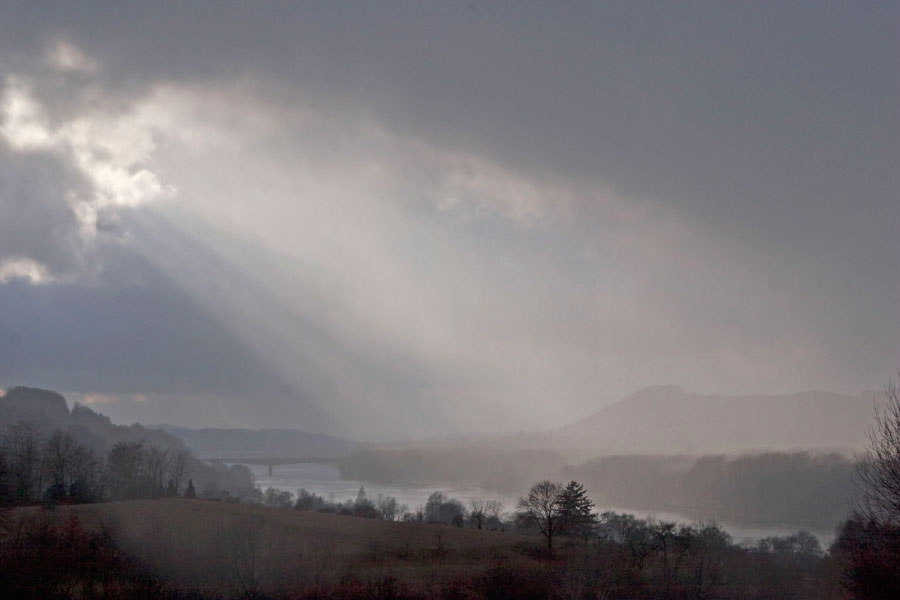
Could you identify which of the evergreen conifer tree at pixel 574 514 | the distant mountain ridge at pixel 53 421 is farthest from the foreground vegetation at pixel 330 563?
the distant mountain ridge at pixel 53 421

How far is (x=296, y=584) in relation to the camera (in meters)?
38.3

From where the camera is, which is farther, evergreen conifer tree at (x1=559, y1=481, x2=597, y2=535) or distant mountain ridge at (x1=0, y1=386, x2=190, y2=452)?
distant mountain ridge at (x1=0, y1=386, x2=190, y2=452)

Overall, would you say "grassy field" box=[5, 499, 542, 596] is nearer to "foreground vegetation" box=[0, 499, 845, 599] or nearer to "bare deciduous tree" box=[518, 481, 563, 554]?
"foreground vegetation" box=[0, 499, 845, 599]

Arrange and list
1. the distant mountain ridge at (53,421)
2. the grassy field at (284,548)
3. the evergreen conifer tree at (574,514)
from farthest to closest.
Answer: the distant mountain ridge at (53,421)
the evergreen conifer tree at (574,514)
the grassy field at (284,548)

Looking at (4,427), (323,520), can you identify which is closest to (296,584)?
(323,520)

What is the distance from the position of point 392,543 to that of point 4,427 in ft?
465

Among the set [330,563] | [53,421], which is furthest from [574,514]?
[53,421]

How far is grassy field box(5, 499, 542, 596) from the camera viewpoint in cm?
3862

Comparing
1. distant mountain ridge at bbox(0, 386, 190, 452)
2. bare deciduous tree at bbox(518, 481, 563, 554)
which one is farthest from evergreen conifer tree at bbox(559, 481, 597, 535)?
distant mountain ridge at bbox(0, 386, 190, 452)

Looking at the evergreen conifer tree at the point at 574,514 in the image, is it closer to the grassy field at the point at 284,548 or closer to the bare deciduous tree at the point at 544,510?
the bare deciduous tree at the point at 544,510

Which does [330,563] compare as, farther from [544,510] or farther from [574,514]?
[574,514]

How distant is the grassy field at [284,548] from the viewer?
38625 mm

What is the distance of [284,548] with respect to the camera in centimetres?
4953

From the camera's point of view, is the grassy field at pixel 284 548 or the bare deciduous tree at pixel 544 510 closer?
the grassy field at pixel 284 548
